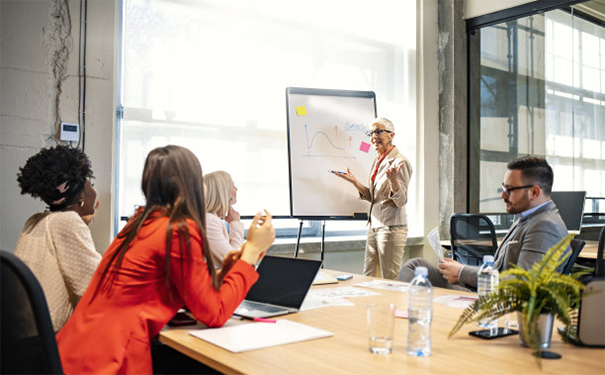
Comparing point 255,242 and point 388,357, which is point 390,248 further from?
point 388,357

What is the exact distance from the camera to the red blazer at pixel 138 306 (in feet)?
4.56

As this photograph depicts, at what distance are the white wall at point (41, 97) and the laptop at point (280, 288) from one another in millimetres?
2016

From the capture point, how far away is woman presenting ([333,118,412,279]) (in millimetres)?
4086

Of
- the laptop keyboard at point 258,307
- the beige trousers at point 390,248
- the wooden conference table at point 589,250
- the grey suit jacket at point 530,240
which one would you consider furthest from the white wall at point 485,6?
the laptop keyboard at point 258,307

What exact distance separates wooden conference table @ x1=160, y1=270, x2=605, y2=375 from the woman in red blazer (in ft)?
0.31

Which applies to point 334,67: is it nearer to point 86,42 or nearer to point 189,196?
point 86,42

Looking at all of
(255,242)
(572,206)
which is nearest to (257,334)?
(255,242)

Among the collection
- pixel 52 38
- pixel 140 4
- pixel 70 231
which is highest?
pixel 140 4

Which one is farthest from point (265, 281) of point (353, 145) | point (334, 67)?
point (334, 67)

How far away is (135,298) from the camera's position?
4.77 ft

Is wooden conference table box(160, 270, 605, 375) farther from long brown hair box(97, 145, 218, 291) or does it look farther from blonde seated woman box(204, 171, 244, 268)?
blonde seated woman box(204, 171, 244, 268)

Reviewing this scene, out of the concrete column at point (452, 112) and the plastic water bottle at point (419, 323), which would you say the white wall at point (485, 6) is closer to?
the concrete column at point (452, 112)

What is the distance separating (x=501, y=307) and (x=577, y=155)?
424 centimetres

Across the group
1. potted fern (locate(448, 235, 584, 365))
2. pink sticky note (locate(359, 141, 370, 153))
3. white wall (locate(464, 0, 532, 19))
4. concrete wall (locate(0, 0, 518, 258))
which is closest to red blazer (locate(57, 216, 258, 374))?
potted fern (locate(448, 235, 584, 365))
